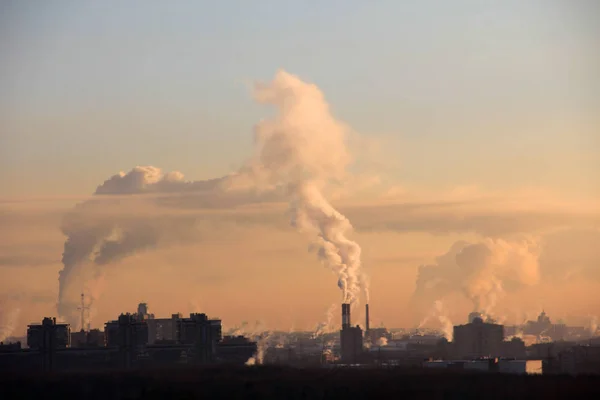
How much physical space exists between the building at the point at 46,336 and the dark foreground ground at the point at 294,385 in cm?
4364

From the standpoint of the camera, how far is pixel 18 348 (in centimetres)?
19475

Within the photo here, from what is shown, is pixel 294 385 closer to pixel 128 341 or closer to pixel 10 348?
pixel 128 341

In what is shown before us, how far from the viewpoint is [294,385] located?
128 m

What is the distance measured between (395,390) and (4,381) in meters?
46.4

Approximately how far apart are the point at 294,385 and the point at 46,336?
79.3 m

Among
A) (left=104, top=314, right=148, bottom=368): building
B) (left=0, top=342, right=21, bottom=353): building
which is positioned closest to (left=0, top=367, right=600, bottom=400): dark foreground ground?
(left=0, top=342, right=21, bottom=353): building

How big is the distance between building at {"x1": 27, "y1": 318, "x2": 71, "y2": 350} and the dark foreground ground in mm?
43635

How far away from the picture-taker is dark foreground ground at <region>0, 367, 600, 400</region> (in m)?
111

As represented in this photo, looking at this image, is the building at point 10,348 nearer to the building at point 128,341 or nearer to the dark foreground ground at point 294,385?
the building at point 128,341

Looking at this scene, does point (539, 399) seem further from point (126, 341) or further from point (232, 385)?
point (126, 341)

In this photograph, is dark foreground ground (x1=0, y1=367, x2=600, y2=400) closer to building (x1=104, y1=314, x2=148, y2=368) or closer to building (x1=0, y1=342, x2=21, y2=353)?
building (x1=0, y1=342, x2=21, y2=353)

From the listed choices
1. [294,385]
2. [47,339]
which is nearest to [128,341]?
[47,339]

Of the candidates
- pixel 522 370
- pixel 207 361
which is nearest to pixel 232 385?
pixel 522 370

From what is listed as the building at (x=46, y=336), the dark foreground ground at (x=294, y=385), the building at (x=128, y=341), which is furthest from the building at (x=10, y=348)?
the dark foreground ground at (x=294, y=385)
